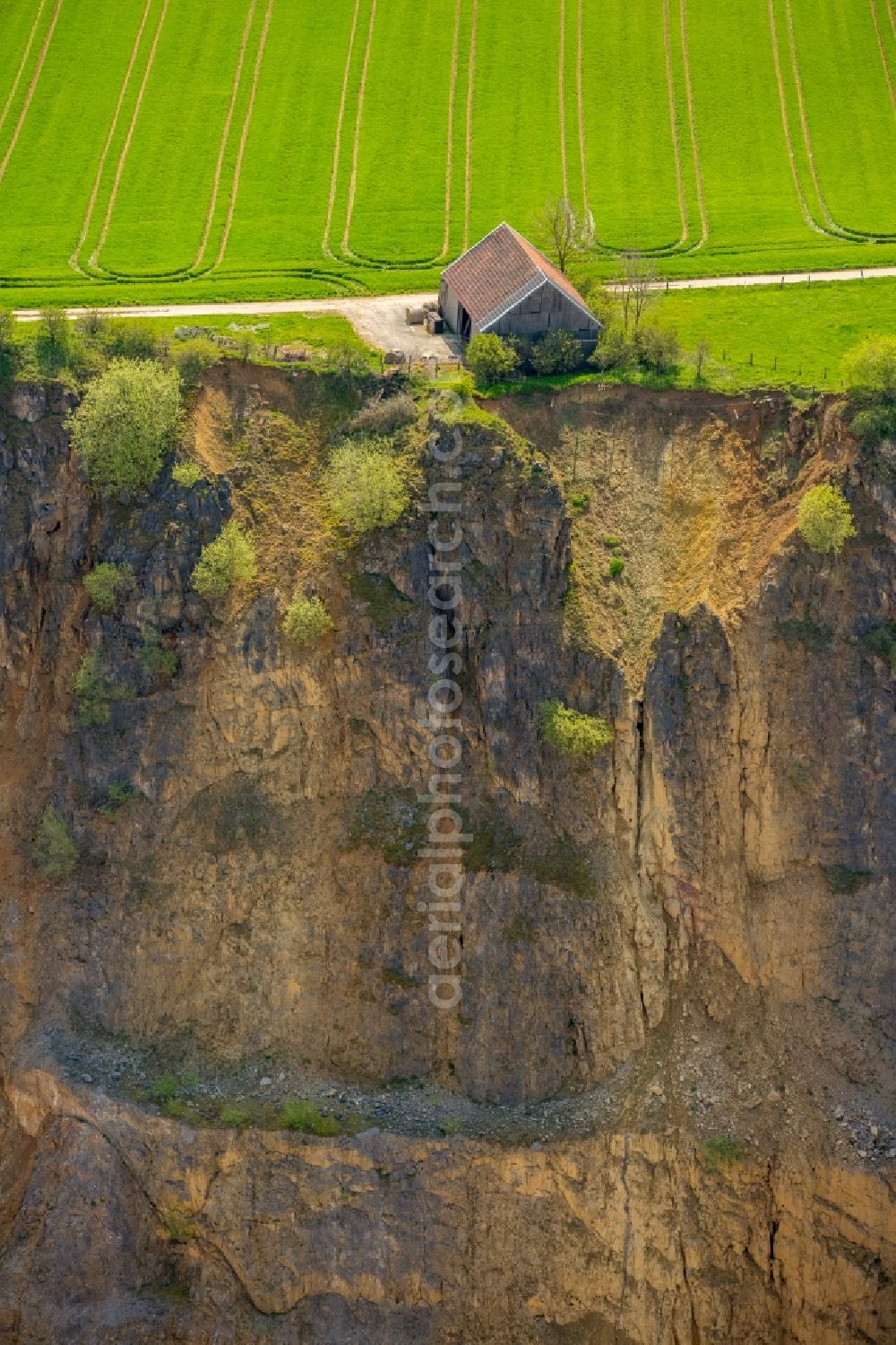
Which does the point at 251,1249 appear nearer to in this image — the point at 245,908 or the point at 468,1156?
the point at 468,1156

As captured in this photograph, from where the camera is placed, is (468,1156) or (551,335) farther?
(551,335)

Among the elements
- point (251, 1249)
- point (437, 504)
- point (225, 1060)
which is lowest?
point (251, 1249)

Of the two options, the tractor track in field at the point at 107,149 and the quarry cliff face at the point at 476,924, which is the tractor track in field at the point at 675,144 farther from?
the tractor track in field at the point at 107,149

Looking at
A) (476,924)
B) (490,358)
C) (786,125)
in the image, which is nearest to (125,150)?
(490,358)

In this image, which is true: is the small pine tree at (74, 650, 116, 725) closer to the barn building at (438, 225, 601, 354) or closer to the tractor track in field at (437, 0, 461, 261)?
the barn building at (438, 225, 601, 354)

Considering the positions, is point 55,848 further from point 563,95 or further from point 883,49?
point 883,49

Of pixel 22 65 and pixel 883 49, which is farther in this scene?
pixel 22 65

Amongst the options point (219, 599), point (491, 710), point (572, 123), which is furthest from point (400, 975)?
point (572, 123)
